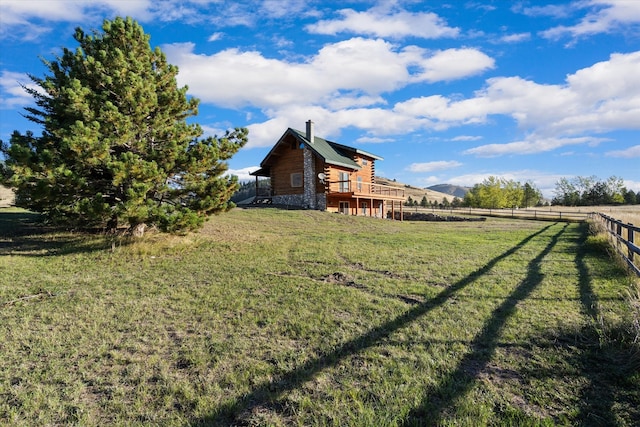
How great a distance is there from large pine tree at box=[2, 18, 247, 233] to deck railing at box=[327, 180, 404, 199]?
1659cm

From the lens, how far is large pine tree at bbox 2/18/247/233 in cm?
900

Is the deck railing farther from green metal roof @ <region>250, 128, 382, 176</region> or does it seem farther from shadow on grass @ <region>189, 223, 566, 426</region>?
shadow on grass @ <region>189, 223, 566, 426</region>

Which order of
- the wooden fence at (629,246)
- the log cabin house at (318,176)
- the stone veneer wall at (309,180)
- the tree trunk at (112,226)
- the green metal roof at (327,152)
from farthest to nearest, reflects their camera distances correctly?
the stone veneer wall at (309,180) < the log cabin house at (318,176) < the green metal roof at (327,152) < the tree trunk at (112,226) < the wooden fence at (629,246)

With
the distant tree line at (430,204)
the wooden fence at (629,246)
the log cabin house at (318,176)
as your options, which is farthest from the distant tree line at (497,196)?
the wooden fence at (629,246)

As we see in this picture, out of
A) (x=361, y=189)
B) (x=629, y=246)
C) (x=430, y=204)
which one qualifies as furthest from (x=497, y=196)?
(x=629, y=246)

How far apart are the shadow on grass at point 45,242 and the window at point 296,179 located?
730 inches

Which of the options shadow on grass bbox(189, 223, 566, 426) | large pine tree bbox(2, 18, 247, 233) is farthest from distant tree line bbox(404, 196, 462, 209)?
shadow on grass bbox(189, 223, 566, 426)

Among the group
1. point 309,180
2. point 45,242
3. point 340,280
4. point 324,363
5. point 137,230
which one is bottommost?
point 324,363

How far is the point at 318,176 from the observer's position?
2825 centimetres

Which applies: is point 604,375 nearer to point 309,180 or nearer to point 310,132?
point 309,180

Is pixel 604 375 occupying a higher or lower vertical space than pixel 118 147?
lower

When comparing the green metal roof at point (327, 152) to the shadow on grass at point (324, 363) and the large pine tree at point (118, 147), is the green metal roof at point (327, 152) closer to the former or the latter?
the large pine tree at point (118, 147)

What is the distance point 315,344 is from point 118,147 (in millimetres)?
10404

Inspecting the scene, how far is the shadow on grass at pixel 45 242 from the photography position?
10867 millimetres
